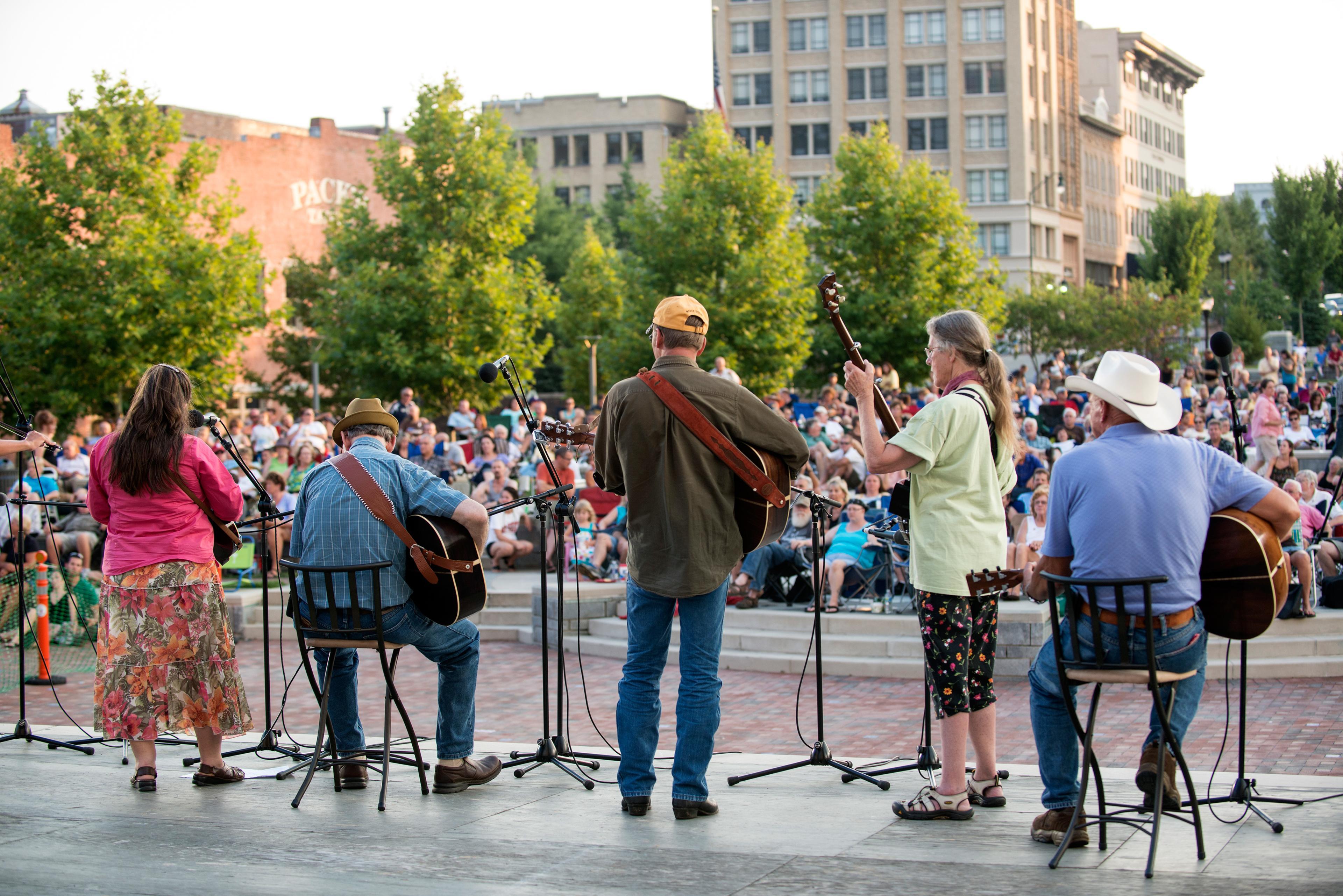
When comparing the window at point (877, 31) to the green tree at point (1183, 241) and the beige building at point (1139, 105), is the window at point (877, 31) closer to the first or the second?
the beige building at point (1139, 105)

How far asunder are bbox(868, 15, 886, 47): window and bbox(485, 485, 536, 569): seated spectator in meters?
69.0

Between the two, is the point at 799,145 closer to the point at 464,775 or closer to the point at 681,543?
the point at 464,775

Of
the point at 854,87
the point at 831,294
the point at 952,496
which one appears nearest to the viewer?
the point at 952,496

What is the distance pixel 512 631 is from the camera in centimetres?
1373

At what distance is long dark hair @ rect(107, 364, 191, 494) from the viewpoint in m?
6.13

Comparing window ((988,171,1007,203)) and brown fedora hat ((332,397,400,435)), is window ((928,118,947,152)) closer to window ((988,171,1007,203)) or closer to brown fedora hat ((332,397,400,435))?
window ((988,171,1007,203))

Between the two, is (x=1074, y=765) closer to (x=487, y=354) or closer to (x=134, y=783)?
(x=134, y=783)

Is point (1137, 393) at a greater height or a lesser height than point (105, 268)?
lesser

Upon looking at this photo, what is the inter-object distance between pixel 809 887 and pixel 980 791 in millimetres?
1430

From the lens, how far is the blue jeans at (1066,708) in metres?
4.86

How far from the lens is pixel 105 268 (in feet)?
93.4

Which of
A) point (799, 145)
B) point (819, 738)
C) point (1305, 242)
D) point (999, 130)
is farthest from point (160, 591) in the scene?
point (799, 145)

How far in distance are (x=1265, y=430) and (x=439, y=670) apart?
14.2 meters

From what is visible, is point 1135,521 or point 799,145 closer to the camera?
point 1135,521
